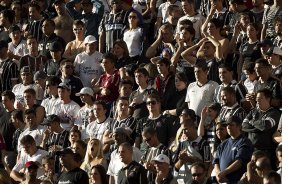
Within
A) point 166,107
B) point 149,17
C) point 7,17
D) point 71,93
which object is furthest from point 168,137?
point 7,17

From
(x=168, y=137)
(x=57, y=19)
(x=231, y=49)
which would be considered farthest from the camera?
(x=57, y=19)

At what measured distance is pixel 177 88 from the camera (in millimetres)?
21375

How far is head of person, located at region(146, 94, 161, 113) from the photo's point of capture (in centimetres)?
2039

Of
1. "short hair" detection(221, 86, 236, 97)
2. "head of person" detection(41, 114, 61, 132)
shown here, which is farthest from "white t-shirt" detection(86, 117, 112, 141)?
"short hair" detection(221, 86, 236, 97)

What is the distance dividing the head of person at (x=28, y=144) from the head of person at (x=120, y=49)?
264 centimetres

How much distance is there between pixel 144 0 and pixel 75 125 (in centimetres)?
490

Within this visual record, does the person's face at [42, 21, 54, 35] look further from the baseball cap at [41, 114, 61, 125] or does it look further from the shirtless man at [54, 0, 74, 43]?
the baseball cap at [41, 114, 61, 125]

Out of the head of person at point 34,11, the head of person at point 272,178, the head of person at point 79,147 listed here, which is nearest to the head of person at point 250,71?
the head of person at point 79,147

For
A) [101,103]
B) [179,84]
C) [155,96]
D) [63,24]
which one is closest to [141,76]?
[179,84]

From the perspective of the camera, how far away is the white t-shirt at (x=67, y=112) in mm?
22047

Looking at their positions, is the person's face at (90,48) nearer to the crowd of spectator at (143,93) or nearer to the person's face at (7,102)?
the crowd of spectator at (143,93)

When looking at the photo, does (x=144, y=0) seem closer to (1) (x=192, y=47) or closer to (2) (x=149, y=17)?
(2) (x=149, y=17)

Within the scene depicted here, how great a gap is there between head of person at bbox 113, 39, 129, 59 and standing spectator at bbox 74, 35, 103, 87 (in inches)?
15.7

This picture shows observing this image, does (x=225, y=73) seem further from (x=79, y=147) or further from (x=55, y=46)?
(x=55, y=46)
